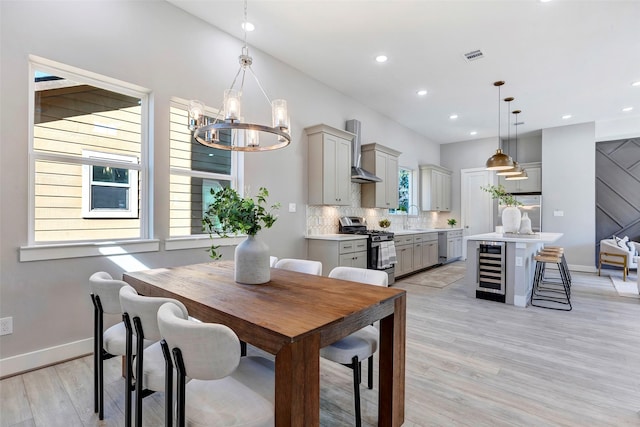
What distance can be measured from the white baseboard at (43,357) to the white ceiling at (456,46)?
3364 millimetres

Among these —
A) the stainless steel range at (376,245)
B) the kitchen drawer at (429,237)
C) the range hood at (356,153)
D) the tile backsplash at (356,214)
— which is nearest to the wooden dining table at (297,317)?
the tile backsplash at (356,214)

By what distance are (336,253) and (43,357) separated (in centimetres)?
312

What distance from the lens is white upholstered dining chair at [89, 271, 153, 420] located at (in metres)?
1.78

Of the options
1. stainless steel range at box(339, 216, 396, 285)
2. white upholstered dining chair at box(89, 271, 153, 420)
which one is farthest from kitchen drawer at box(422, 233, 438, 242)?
white upholstered dining chair at box(89, 271, 153, 420)

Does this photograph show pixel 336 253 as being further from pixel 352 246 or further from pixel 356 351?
pixel 356 351

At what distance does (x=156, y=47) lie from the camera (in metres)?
3.08

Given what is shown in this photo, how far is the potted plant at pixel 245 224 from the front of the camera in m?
1.93

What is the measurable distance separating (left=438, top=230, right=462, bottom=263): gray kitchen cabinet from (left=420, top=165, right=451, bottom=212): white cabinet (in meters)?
0.78

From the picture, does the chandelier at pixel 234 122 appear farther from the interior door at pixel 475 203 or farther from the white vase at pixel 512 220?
the interior door at pixel 475 203

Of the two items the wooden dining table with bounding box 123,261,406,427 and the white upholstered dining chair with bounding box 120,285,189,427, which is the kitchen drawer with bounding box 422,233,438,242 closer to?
the wooden dining table with bounding box 123,261,406,427

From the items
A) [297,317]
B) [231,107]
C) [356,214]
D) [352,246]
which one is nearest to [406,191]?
[356,214]

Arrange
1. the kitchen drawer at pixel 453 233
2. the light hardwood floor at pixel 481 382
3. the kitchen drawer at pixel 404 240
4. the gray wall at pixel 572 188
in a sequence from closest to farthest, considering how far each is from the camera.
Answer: the light hardwood floor at pixel 481 382 < the kitchen drawer at pixel 404 240 < the gray wall at pixel 572 188 < the kitchen drawer at pixel 453 233

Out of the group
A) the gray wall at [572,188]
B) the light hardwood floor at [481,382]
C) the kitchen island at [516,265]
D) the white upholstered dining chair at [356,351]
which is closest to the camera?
the white upholstered dining chair at [356,351]

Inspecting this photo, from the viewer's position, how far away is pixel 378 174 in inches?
229
